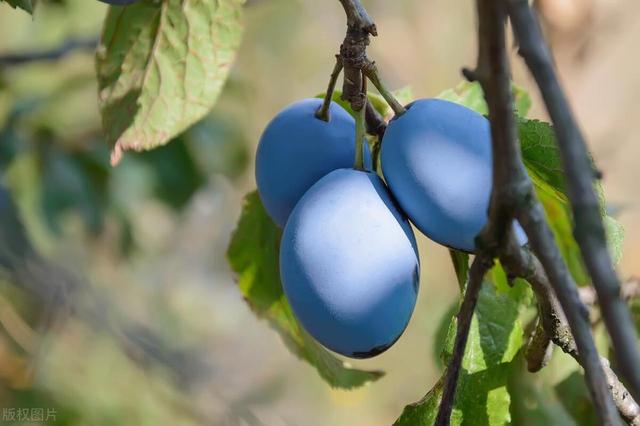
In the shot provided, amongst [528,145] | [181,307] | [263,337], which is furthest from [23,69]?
[263,337]

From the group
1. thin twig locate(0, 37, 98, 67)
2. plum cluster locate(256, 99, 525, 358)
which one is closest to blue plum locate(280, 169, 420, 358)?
plum cluster locate(256, 99, 525, 358)

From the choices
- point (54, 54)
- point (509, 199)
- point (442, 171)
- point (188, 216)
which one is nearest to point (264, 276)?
point (442, 171)

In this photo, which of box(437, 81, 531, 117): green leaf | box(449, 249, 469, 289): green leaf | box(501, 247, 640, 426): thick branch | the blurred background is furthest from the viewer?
the blurred background

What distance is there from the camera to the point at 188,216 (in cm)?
288

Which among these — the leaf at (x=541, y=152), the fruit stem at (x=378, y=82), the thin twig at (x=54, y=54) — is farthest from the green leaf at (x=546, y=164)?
the thin twig at (x=54, y=54)

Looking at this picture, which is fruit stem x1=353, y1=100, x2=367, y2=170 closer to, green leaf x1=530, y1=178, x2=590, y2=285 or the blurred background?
green leaf x1=530, y1=178, x2=590, y2=285

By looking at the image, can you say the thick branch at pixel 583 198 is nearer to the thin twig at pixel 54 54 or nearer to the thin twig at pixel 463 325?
the thin twig at pixel 463 325

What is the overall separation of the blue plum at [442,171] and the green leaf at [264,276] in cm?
29

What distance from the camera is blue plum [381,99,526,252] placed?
65 cm

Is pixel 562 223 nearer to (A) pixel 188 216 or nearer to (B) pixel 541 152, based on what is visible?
(B) pixel 541 152

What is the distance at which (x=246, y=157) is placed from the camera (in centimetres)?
198

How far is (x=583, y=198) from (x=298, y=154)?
385 millimetres

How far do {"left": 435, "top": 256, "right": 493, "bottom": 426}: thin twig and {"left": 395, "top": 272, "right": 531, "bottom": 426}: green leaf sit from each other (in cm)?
15

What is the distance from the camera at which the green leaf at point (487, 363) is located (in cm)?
76
